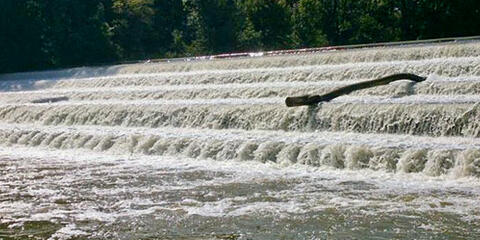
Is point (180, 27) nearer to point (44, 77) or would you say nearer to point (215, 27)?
point (215, 27)

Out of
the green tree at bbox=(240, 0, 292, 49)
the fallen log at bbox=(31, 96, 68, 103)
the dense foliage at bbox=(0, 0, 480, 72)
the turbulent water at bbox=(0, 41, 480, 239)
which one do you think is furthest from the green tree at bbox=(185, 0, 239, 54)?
the turbulent water at bbox=(0, 41, 480, 239)

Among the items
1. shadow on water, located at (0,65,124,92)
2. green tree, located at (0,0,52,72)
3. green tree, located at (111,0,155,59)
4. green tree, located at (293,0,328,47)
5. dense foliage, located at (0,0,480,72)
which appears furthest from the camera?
green tree, located at (111,0,155,59)

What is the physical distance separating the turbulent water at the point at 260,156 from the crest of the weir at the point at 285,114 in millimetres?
28

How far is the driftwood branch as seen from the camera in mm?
11188

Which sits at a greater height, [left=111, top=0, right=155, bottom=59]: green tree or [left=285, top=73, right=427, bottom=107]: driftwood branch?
[left=111, top=0, right=155, bottom=59]: green tree

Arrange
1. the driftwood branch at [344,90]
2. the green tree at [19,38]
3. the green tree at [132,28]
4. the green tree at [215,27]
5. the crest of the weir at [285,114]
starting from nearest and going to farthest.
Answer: the crest of the weir at [285,114] → the driftwood branch at [344,90] → the green tree at [19,38] → the green tree at [215,27] → the green tree at [132,28]

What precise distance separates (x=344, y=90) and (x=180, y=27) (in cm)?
2458

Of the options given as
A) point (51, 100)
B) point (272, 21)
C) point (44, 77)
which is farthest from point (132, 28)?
point (51, 100)

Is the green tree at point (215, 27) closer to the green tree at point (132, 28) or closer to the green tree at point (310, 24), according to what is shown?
the green tree at point (310, 24)

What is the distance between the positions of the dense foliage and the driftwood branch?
1286cm

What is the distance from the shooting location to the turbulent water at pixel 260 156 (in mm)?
6441

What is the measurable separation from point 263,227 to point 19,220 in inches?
94.2

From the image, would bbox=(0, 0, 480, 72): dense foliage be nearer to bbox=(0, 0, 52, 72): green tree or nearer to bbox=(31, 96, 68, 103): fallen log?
bbox=(0, 0, 52, 72): green tree

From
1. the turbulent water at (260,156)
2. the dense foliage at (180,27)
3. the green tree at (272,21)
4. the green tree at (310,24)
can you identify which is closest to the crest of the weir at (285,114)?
the turbulent water at (260,156)
